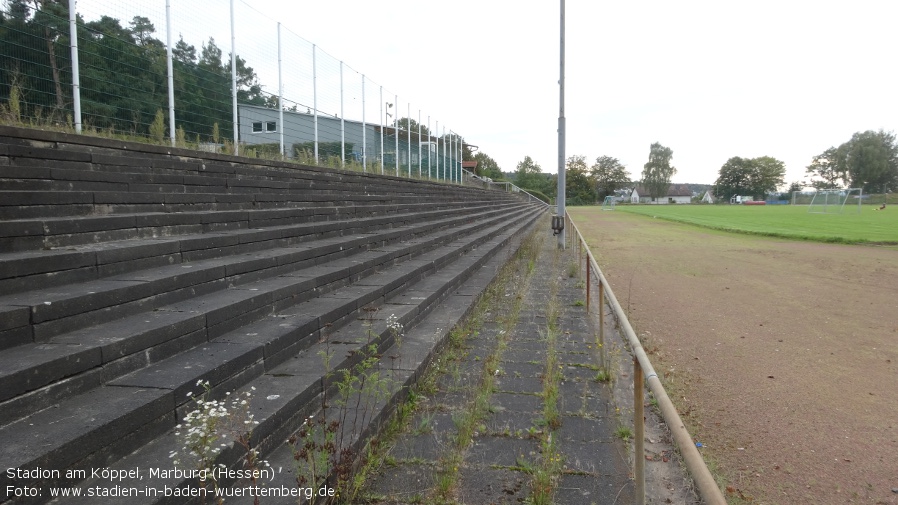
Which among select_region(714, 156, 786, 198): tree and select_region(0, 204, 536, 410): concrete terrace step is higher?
select_region(714, 156, 786, 198): tree

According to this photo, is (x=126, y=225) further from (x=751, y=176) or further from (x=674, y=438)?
(x=751, y=176)

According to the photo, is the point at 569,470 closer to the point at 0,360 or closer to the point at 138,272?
the point at 0,360

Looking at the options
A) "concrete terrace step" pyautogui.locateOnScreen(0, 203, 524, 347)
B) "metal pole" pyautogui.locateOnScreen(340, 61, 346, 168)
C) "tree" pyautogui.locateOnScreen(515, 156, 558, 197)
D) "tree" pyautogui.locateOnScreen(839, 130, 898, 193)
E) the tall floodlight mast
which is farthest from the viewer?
"tree" pyautogui.locateOnScreen(839, 130, 898, 193)

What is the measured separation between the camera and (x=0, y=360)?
213 cm

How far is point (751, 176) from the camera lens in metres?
117

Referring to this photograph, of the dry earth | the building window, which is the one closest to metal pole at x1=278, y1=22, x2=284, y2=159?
the building window

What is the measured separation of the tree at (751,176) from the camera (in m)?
115

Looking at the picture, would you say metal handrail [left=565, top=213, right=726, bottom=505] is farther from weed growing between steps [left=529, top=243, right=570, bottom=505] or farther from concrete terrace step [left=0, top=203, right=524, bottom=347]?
concrete terrace step [left=0, top=203, right=524, bottom=347]

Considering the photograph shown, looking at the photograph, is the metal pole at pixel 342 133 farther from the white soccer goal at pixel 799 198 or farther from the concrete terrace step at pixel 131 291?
the white soccer goal at pixel 799 198

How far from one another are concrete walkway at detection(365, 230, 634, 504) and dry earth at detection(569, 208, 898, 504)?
0.71 metres

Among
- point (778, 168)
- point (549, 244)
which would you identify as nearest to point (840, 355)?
point (549, 244)

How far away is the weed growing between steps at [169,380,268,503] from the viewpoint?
6.51 feet

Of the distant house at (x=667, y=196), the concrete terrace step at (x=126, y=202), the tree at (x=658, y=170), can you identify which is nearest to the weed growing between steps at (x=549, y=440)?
the concrete terrace step at (x=126, y=202)

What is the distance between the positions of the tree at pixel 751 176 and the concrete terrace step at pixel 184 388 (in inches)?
5141
